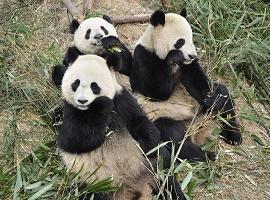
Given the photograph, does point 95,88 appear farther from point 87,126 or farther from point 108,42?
point 108,42

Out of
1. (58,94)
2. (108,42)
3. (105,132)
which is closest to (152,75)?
(108,42)

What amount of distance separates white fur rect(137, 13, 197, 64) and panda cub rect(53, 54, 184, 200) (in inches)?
34.0

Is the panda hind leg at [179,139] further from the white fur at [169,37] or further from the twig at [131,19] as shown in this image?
the twig at [131,19]

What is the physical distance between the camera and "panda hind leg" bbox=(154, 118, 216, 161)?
4934 mm

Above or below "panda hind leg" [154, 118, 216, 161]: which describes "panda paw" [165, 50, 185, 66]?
above

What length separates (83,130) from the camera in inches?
160

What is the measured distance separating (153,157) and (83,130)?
727 mm

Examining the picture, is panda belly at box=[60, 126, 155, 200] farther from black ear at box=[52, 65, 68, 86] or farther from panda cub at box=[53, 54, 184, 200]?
black ear at box=[52, 65, 68, 86]

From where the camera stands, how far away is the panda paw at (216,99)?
17.2ft

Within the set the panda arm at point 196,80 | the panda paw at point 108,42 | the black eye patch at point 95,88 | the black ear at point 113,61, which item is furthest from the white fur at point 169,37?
the black eye patch at point 95,88

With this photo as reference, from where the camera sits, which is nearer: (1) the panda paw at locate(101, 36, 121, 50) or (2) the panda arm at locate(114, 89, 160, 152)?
(2) the panda arm at locate(114, 89, 160, 152)

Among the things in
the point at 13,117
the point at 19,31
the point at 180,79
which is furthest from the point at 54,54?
the point at 180,79

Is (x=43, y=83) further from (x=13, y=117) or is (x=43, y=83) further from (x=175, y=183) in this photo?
(x=175, y=183)

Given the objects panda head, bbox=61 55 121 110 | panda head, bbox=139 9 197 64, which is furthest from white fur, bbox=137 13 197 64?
panda head, bbox=61 55 121 110
